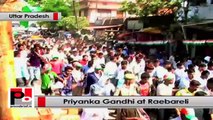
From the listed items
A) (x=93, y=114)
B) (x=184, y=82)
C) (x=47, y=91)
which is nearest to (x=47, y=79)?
(x=47, y=91)

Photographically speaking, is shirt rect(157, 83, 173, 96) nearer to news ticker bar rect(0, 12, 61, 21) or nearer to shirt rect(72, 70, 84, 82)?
shirt rect(72, 70, 84, 82)

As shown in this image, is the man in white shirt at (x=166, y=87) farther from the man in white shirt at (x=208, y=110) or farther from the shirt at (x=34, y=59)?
the shirt at (x=34, y=59)

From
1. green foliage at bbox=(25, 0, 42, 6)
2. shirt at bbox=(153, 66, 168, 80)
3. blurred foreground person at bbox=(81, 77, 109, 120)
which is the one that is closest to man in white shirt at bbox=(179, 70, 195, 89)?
shirt at bbox=(153, 66, 168, 80)

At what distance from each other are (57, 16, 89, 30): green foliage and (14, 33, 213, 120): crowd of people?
0.30 ft

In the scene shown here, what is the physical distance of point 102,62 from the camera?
2541 millimetres

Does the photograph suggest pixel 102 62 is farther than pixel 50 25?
Yes

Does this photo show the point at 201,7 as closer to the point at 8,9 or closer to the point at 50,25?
the point at 50,25

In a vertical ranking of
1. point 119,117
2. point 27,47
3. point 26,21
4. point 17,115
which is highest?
point 26,21

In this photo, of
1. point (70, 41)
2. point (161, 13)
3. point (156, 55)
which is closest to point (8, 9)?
point (70, 41)

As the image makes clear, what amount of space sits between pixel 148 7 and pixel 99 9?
8.9 inches

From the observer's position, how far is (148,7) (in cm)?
158

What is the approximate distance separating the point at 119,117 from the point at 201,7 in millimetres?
736

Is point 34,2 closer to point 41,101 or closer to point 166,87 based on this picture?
point 41,101

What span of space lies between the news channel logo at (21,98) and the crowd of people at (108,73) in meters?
0.46
